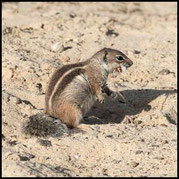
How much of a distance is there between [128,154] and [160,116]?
4.65 ft

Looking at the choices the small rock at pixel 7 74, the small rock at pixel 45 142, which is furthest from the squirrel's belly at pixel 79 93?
the small rock at pixel 7 74

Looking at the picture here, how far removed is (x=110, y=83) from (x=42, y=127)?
220 centimetres

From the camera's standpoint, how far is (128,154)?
608cm

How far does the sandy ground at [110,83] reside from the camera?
19.2 feet

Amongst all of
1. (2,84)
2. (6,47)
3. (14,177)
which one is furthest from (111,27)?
(14,177)

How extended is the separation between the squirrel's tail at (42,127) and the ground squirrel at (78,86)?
0.23 metres

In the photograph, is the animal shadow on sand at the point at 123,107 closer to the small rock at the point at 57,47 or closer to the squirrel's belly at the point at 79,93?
the squirrel's belly at the point at 79,93

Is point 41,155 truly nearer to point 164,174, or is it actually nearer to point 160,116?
point 164,174

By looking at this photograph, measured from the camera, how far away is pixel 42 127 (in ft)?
21.1

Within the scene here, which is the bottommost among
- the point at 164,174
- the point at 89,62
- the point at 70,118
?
the point at 164,174

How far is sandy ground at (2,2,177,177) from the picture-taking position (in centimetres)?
587

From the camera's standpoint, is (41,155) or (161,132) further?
(161,132)

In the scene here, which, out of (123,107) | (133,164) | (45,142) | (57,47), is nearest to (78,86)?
(45,142)

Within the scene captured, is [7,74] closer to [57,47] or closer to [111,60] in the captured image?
[57,47]
